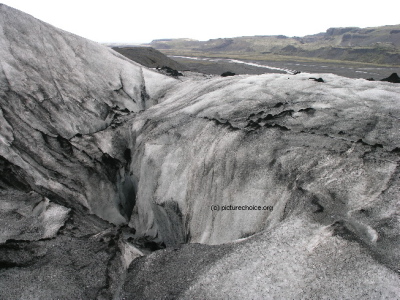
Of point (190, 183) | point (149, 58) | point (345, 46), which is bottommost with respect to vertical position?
point (345, 46)

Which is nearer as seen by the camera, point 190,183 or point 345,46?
point 190,183

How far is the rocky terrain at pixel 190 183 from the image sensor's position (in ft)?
13.3

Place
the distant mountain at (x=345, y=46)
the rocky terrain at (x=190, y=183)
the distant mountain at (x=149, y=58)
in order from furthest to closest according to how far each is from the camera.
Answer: the distant mountain at (x=345, y=46) → the distant mountain at (x=149, y=58) → the rocky terrain at (x=190, y=183)

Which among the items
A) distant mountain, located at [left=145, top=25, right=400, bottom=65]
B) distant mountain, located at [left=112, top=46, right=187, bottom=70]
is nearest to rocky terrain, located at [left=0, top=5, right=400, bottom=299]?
distant mountain, located at [left=112, top=46, right=187, bottom=70]

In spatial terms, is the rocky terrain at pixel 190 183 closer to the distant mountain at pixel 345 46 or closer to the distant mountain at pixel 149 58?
the distant mountain at pixel 149 58

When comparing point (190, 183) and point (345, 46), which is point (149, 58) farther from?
point (345, 46)

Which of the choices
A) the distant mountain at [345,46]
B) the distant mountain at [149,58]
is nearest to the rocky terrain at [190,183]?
the distant mountain at [149,58]

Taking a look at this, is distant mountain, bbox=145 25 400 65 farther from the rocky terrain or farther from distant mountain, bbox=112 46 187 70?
the rocky terrain

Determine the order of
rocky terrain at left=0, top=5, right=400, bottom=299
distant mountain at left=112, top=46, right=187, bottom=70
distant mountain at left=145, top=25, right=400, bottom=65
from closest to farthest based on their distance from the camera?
rocky terrain at left=0, top=5, right=400, bottom=299
distant mountain at left=112, top=46, right=187, bottom=70
distant mountain at left=145, top=25, right=400, bottom=65

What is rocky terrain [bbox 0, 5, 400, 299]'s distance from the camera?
160 inches

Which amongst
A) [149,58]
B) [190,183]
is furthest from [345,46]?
[190,183]

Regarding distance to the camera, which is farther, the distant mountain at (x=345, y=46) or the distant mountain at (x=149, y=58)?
the distant mountain at (x=345, y=46)

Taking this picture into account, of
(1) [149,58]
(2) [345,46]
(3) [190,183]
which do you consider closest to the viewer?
(3) [190,183]

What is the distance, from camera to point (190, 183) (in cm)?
706
